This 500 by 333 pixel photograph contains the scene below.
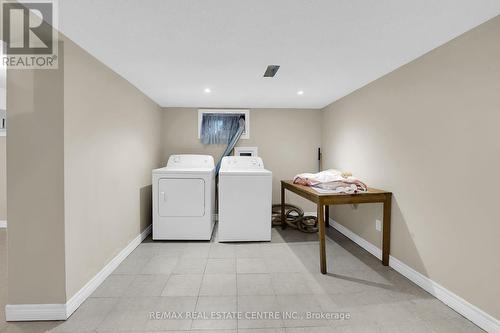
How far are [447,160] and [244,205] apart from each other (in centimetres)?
207

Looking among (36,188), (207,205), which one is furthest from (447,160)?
(36,188)

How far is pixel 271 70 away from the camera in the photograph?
7.45ft

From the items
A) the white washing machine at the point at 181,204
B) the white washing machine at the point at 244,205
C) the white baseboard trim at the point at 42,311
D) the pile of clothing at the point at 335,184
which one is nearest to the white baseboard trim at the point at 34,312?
the white baseboard trim at the point at 42,311

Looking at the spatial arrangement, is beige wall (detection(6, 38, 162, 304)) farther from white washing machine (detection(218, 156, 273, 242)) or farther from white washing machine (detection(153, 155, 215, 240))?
white washing machine (detection(218, 156, 273, 242))

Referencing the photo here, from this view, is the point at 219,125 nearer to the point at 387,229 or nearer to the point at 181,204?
the point at 181,204

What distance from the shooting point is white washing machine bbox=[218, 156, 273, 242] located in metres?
2.93

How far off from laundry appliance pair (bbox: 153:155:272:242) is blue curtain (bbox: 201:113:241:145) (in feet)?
3.44

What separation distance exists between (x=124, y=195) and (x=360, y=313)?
2.46 m

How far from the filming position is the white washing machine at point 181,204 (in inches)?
116

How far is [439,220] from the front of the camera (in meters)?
1.79

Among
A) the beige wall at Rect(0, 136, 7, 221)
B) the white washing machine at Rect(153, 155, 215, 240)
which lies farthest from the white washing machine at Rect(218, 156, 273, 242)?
the beige wall at Rect(0, 136, 7, 221)

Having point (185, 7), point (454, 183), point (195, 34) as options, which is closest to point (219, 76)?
point (195, 34)

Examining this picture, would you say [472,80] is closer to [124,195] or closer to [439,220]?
[439,220]

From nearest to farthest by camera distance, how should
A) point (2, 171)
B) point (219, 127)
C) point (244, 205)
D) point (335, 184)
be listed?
point (335, 184) → point (244, 205) → point (2, 171) → point (219, 127)
